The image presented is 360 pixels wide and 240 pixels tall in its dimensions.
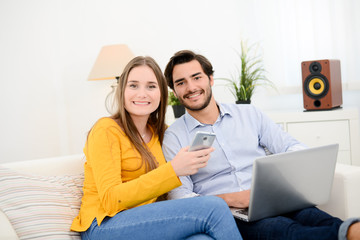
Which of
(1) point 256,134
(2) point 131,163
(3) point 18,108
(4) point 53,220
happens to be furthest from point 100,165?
(3) point 18,108

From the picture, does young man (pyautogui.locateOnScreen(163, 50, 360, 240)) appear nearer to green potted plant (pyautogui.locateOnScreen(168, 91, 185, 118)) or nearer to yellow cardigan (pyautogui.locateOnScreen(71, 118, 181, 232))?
yellow cardigan (pyautogui.locateOnScreen(71, 118, 181, 232))

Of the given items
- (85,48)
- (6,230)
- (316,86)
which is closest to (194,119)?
(6,230)

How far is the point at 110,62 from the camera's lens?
3.06 meters

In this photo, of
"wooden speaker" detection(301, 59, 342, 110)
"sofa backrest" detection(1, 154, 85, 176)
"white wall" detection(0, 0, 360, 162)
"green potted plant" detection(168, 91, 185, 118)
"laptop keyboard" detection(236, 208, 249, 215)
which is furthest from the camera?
"white wall" detection(0, 0, 360, 162)

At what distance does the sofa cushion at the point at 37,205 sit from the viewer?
1407mm

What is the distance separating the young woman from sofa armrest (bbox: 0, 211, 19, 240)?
237 millimetres

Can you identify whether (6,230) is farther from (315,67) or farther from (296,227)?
(315,67)

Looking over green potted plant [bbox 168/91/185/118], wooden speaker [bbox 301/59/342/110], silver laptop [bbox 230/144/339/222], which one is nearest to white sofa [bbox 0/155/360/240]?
silver laptop [bbox 230/144/339/222]

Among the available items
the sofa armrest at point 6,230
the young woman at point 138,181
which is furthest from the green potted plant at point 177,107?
the sofa armrest at point 6,230

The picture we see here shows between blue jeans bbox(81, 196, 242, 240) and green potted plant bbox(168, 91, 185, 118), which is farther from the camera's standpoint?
green potted plant bbox(168, 91, 185, 118)

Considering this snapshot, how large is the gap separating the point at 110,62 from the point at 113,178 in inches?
70.9

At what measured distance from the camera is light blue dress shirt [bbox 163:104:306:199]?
1.73 meters

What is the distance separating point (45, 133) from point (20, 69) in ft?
1.94

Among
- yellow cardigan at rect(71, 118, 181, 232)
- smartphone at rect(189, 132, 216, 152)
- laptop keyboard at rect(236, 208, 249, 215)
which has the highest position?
smartphone at rect(189, 132, 216, 152)
